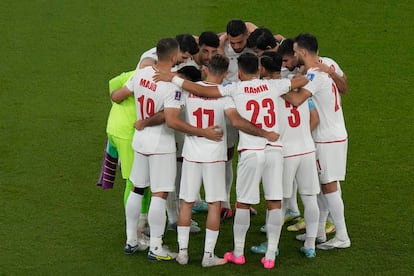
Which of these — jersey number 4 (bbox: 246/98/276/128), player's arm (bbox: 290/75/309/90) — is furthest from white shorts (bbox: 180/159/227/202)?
player's arm (bbox: 290/75/309/90)

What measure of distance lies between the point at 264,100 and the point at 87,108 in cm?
505

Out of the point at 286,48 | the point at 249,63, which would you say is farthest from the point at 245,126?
the point at 286,48

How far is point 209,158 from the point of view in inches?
335

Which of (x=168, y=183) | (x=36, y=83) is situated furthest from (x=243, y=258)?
(x=36, y=83)

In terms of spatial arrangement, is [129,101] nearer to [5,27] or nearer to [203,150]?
[203,150]

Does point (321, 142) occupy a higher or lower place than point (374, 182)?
higher

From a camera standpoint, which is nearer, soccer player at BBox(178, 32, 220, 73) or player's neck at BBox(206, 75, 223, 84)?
player's neck at BBox(206, 75, 223, 84)

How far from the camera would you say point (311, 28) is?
51.8 feet

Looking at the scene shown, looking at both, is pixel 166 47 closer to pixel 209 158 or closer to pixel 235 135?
pixel 209 158

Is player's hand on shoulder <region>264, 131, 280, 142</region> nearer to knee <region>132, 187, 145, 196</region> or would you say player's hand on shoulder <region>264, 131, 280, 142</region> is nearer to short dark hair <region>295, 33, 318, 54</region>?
short dark hair <region>295, 33, 318, 54</region>

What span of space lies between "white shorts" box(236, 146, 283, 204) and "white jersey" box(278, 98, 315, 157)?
5.3 inches

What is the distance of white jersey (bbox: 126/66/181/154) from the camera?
27.8ft

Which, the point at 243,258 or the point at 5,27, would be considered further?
the point at 5,27

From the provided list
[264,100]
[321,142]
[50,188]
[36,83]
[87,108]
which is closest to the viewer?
[264,100]
